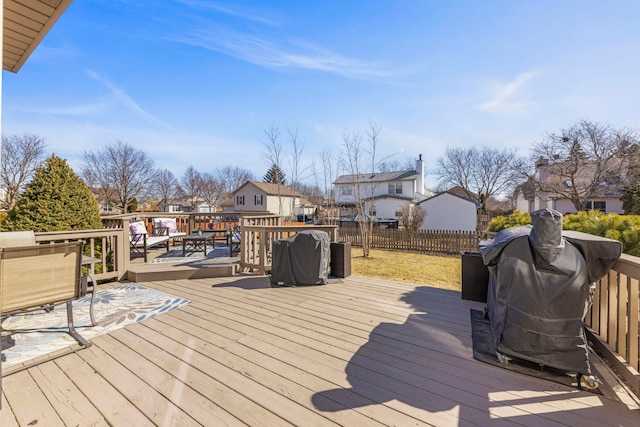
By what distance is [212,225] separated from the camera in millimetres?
10258

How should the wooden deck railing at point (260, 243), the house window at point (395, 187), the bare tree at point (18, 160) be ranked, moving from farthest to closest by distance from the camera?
1. the house window at point (395, 187)
2. the bare tree at point (18, 160)
3. the wooden deck railing at point (260, 243)

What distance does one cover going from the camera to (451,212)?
913 inches

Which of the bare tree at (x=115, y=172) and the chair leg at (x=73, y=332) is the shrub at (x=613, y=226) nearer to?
Answer: the chair leg at (x=73, y=332)

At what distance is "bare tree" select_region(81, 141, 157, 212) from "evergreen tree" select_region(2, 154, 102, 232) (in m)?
21.6

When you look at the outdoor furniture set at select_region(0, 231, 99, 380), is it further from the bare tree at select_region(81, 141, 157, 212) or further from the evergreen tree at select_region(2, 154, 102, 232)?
the bare tree at select_region(81, 141, 157, 212)

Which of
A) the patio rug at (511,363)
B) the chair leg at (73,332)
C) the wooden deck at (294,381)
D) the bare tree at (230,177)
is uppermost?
the bare tree at (230,177)

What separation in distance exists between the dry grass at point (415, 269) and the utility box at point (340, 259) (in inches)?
58.1

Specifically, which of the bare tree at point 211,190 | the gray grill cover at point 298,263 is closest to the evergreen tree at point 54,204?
the gray grill cover at point 298,263

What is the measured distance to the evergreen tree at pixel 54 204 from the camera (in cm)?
422

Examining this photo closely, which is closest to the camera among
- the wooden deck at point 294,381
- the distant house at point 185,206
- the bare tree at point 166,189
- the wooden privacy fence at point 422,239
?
the wooden deck at point 294,381

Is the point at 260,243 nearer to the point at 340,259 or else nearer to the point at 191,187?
the point at 340,259

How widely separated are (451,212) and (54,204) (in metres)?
24.4

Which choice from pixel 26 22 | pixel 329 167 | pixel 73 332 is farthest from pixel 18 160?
pixel 73 332

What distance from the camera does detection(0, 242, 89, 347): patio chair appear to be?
2176mm
